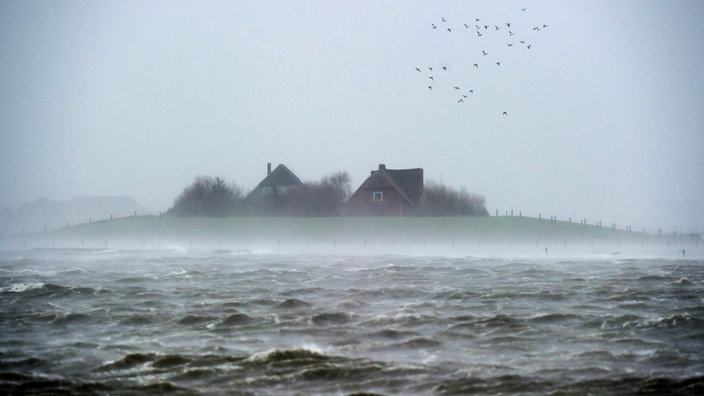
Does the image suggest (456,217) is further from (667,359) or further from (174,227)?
(667,359)

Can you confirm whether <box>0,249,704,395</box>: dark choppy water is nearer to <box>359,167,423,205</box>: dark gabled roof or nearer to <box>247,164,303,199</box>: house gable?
<box>359,167,423,205</box>: dark gabled roof

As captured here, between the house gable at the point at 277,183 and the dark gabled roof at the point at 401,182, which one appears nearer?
the dark gabled roof at the point at 401,182

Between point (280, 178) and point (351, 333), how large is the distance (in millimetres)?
53922

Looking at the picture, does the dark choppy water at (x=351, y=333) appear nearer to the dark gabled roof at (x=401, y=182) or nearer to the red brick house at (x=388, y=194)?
the red brick house at (x=388, y=194)

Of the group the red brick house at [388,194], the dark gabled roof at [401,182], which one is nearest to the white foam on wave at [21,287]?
the red brick house at [388,194]

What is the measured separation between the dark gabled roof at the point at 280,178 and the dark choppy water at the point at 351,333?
31867 mm

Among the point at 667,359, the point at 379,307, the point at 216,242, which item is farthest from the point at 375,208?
the point at 667,359

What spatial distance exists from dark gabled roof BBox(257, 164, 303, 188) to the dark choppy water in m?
31.9

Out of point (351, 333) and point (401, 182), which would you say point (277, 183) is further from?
point (351, 333)

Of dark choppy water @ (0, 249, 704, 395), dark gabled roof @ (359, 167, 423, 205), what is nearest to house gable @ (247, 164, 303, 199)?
dark gabled roof @ (359, 167, 423, 205)

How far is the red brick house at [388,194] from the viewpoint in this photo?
220ft

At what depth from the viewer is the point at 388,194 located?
223ft

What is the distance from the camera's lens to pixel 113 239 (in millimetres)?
73750

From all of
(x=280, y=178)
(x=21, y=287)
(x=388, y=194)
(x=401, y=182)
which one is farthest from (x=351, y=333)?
(x=280, y=178)
